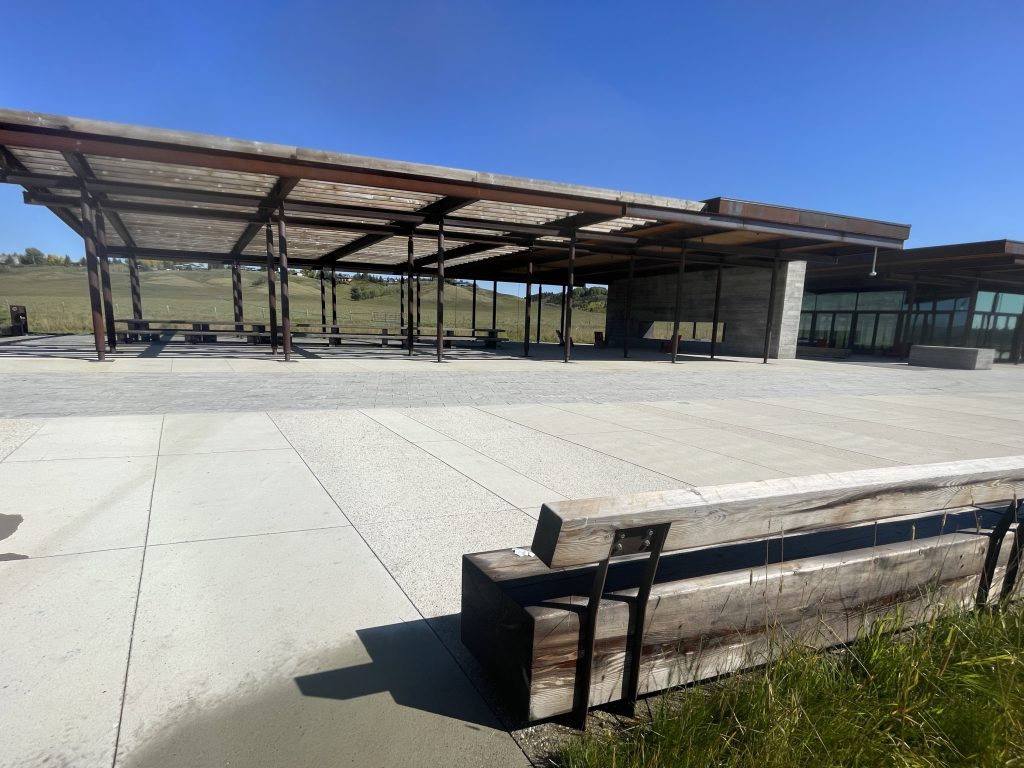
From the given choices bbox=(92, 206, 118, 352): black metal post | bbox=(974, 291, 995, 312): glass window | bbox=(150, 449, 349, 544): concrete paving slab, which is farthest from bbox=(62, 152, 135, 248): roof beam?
bbox=(974, 291, 995, 312): glass window

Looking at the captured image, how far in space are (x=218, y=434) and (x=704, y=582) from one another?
5.75 m

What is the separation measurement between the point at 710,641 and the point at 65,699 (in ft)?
8.33

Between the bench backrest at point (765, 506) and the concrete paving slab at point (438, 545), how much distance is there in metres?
1.38

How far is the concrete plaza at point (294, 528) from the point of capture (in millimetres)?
1972

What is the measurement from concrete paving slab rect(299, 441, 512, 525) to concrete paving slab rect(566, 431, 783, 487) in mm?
1858

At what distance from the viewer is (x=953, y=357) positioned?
20141 mm

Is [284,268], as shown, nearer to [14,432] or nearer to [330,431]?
[14,432]

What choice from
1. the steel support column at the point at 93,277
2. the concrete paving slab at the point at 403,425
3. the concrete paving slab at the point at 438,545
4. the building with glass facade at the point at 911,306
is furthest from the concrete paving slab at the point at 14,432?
the building with glass facade at the point at 911,306

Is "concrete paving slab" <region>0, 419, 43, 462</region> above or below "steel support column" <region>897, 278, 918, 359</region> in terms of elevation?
below

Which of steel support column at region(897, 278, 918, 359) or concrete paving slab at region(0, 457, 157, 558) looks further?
steel support column at region(897, 278, 918, 359)

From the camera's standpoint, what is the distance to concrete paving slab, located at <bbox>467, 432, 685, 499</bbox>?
467 cm

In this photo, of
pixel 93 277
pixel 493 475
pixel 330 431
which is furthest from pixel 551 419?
pixel 93 277

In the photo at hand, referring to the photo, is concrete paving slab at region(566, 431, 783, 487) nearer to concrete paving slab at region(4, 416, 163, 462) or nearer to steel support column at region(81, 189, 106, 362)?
concrete paving slab at region(4, 416, 163, 462)

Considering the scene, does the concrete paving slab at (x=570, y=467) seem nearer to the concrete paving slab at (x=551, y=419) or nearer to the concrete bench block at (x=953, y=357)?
the concrete paving slab at (x=551, y=419)
